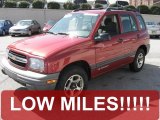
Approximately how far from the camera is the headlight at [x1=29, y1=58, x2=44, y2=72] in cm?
517

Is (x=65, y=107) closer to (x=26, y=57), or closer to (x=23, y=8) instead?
(x=26, y=57)

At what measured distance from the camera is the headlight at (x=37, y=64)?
5168 mm

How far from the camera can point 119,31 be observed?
23.2 ft

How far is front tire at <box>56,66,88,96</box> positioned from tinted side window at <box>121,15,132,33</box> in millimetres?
2091

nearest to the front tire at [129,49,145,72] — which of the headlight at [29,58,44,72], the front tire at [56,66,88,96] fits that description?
the front tire at [56,66,88,96]

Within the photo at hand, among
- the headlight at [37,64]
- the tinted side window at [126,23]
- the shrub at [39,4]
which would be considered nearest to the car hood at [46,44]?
the headlight at [37,64]

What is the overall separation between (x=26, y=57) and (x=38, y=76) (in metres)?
0.50

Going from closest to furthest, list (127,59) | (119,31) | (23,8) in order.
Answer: (119,31) < (127,59) < (23,8)

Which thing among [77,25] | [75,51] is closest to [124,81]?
[77,25]

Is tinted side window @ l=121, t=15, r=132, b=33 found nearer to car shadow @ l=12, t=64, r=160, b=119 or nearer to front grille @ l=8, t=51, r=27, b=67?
car shadow @ l=12, t=64, r=160, b=119

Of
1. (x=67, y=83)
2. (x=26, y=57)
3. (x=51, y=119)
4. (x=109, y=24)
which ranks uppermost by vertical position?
(x=109, y=24)

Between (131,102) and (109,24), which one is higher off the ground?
(109,24)

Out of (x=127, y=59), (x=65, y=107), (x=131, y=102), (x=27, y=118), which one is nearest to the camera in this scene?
(x=27, y=118)

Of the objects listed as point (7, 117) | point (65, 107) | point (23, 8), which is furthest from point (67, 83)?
point (23, 8)
